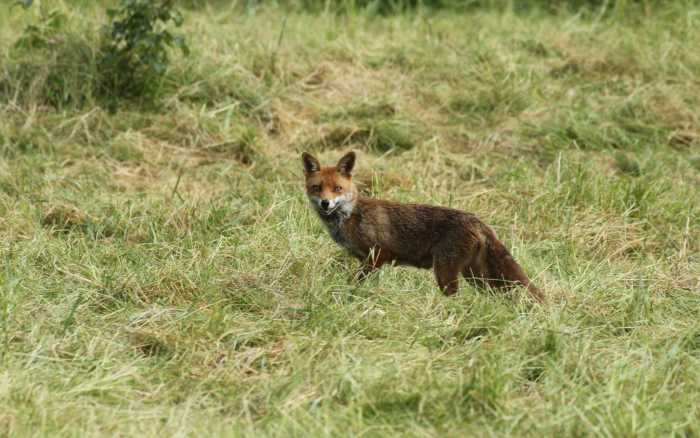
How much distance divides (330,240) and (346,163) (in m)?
0.68

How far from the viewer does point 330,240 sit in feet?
25.0

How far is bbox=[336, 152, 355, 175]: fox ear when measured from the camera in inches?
283

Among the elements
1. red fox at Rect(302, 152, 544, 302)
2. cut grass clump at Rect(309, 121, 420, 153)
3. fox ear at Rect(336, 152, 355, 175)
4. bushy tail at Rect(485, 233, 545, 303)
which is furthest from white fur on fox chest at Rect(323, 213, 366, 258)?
cut grass clump at Rect(309, 121, 420, 153)

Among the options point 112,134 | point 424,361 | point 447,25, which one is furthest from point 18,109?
point 424,361

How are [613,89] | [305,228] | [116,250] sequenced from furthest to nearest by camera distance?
[613,89], [305,228], [116,250]

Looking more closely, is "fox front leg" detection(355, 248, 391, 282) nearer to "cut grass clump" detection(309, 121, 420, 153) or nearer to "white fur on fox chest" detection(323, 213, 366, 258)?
"white fur on fox chest" detection(323, 213, 366, 258)

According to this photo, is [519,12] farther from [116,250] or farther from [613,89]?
[116,250]

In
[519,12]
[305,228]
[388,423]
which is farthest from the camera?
[519,12]

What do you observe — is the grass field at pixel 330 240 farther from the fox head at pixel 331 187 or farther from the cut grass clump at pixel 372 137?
the fox head at pixel 331 187

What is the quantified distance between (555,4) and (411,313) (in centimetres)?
855

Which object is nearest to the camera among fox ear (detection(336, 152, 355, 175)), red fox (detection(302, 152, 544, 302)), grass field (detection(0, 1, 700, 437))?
grass field (detection(0, 1, 700, 437))

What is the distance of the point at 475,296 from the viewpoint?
20.5ft

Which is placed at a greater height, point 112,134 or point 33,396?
point 33,396

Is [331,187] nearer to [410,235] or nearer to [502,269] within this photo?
[410,235]
